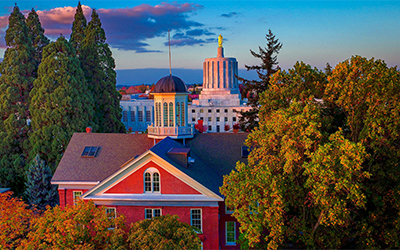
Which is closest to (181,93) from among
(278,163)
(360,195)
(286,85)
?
(286,85)

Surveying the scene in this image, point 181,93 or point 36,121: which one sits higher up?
point 181,93

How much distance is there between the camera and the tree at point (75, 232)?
61.9 ft

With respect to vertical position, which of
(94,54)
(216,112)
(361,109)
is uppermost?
(94,54)

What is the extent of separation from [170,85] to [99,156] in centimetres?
883

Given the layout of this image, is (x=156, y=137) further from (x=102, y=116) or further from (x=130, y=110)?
(x=130, y=110)

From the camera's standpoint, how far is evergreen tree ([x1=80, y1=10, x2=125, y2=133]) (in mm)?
50688

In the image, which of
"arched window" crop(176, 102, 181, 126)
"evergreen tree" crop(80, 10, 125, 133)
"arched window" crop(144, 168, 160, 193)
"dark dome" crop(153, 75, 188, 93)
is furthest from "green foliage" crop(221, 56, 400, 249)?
"evergreen tree" crop(80, 10, 125, 133)

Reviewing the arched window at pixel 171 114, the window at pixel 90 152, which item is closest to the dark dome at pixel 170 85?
the arched window at pixel 171 114

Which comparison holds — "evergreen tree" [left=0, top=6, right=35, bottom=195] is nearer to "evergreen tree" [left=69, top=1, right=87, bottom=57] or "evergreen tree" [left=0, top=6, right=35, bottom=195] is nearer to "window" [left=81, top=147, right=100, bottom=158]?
"evergreen tree" [left=69, top=1, right=87, bottom=57]

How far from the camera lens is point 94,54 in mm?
51062

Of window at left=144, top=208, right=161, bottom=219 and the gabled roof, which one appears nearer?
window at left=144, top=208, right=161, bottom=219

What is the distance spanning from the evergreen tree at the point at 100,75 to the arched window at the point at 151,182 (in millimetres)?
24385

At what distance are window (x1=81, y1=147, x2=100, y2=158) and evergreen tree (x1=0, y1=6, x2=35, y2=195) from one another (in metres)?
12.8

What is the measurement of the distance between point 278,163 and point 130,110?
117m
